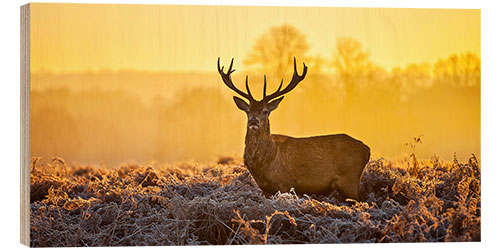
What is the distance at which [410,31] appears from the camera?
1263cm

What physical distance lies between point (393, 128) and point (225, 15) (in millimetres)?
2844

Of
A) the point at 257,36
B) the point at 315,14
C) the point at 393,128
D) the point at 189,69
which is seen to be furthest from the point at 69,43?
the point at 393,128

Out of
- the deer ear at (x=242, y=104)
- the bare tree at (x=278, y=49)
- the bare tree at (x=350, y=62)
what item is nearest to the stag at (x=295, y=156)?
the deer ear at (x=242, y=104)

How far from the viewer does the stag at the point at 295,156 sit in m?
12.3

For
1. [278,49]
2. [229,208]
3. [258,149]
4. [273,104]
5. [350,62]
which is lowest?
[229,208]

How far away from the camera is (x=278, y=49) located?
12.4 metres

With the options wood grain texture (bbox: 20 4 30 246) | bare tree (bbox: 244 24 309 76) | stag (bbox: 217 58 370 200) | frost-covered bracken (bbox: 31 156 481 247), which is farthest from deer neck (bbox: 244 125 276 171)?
wood grain texture (bbox: 20 4 30 246)

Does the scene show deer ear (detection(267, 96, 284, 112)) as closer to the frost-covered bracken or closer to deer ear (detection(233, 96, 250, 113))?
deer ear (detection(233, 96, 250, 113))

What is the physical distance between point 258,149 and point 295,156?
0.58m

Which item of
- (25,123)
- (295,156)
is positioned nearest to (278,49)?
(295,156)

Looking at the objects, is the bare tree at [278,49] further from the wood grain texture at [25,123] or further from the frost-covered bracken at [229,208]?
the wood grain texture at [25,123]

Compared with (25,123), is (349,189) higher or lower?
lower

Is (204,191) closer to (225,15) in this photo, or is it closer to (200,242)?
(200,242)

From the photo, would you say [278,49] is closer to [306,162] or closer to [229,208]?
[306,162]
